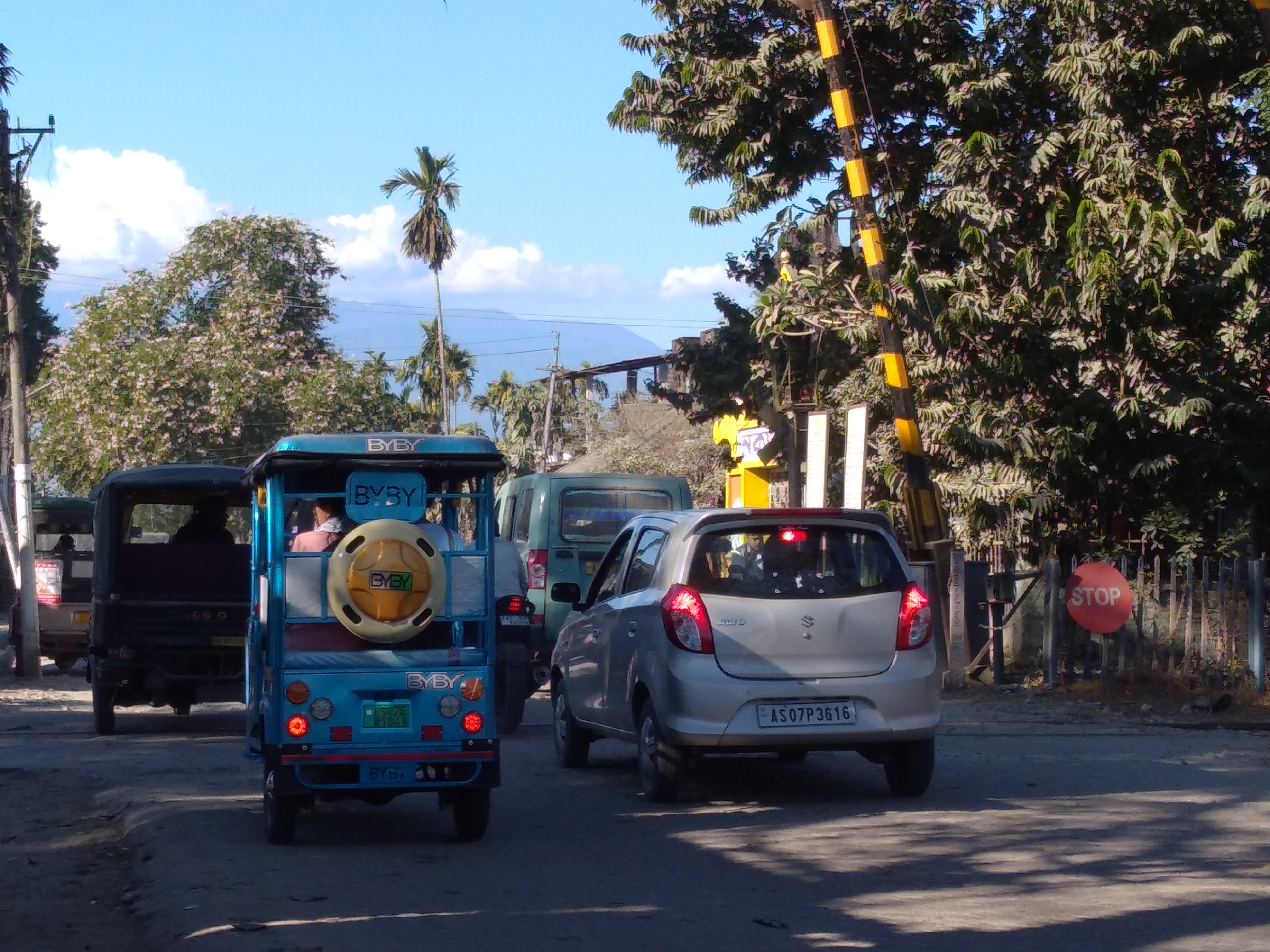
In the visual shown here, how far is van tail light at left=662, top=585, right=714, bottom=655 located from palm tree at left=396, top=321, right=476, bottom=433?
63781 mm

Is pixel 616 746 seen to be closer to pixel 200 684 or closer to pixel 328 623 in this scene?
pixel 200 684

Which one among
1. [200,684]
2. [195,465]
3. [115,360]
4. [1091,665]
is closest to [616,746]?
[200,684]

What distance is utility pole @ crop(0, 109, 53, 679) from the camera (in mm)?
21391

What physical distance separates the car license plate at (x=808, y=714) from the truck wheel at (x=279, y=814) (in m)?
2.69

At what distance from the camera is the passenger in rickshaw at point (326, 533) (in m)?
8.30

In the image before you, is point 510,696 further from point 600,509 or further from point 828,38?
point 828,38

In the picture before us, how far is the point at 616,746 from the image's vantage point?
1293cm

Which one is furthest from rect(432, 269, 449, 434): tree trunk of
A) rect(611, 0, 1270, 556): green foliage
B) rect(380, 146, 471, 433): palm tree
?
rect(611, 0, 1270, 556): green foliage

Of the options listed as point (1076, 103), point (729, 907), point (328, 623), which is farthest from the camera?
point (1076, 103)

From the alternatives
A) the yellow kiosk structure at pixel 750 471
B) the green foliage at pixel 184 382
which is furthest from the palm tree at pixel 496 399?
the yellow kiosk structure at pixel 750 471

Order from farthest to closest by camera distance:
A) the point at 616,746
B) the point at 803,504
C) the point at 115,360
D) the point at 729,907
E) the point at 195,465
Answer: the point at 115,360 < the point at 803,504 < the point at 195,465 < the point at 616,746 < the point at 729,907

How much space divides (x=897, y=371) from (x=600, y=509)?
12.1 feet

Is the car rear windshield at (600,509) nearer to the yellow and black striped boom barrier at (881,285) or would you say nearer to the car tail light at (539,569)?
the car tail light at (539,569)

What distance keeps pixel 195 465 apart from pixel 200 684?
6.86 ft
